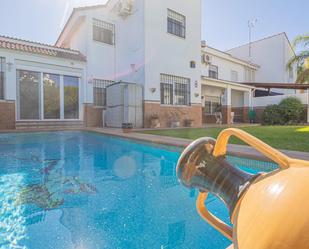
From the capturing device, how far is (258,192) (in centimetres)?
68

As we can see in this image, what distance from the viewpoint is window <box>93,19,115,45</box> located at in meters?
12.9

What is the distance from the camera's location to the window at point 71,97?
1211 centimetres

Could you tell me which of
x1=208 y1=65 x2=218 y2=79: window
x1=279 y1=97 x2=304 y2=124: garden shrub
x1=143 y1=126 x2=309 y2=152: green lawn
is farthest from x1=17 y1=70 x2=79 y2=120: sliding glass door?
x1=279 y1=97 x2=304 y2=124: garden shrub

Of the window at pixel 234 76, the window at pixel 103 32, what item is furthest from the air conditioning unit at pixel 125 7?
the window at pixel 234 76

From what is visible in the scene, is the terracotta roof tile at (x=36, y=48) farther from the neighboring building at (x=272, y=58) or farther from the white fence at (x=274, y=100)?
the neighboring building at (x=272, y=58)

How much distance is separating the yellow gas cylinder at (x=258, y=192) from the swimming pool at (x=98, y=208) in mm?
1232

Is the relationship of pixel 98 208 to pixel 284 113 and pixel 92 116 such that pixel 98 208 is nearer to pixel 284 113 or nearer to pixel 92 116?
pixel 92 116

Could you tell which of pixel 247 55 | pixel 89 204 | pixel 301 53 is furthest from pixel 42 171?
pixel 247 55

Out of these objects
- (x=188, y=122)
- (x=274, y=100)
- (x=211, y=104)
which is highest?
(x=274, y=100)

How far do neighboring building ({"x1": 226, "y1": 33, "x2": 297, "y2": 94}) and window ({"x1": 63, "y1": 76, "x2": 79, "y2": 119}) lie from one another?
19352 millimetres

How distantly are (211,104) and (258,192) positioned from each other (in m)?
17.8

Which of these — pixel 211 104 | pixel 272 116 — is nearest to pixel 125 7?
pixel 211 104

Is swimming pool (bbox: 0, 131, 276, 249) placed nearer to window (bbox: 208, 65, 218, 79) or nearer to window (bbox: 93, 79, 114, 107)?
window (bbox: 93, 79, 114, 107)

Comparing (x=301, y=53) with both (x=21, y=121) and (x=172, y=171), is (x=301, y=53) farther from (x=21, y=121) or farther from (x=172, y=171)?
(x=21, y=121)
